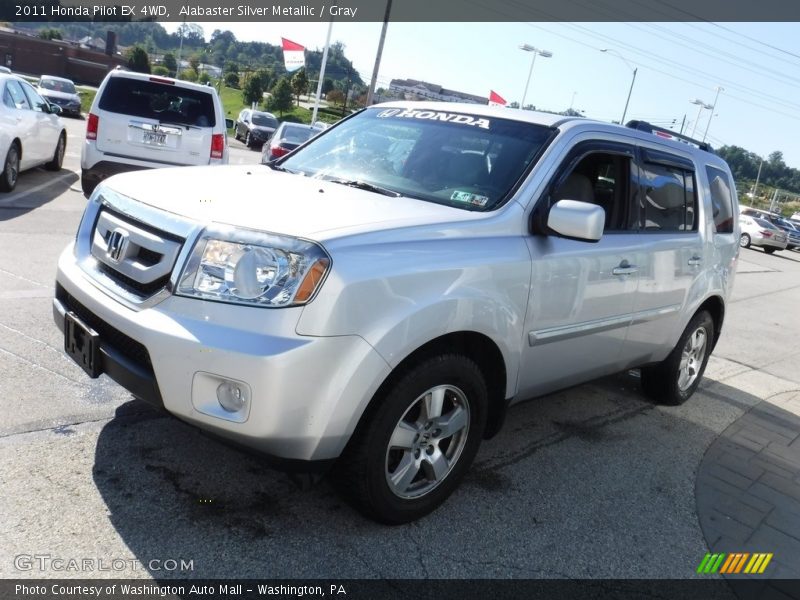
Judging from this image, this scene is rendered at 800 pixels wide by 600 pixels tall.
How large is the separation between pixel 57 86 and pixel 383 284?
34.6 meters

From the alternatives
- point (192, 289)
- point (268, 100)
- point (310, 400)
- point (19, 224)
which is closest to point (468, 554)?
point (310, 400)

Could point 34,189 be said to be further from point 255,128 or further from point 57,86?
point 57,86

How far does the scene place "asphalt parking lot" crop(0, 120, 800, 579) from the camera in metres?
2.71

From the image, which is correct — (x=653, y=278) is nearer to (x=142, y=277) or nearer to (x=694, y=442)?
(x=694, y=442)

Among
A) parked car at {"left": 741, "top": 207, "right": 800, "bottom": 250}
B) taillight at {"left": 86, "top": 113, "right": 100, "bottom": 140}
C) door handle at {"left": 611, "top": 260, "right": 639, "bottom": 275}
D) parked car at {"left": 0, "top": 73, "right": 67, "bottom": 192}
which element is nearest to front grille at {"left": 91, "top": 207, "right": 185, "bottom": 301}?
door handle at {"left": 611, "top": 260, "right": 639, "bottom": 275}

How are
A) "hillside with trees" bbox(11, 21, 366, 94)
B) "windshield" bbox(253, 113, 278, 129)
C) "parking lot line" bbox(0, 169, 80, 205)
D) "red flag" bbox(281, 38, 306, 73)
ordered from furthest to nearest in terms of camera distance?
"hillside with trees" bbox(11, 21, 366, 94) → "windshield" bbox(253, 113, 278, 129) → "red flag" bbox(281, 38, 306, 73) → "parking lot line" bbox(0, 169, 80, 205)

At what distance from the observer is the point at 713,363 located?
7281 mm

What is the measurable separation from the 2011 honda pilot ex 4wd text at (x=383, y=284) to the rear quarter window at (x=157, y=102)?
5112 mm

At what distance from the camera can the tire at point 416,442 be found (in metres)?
2.78

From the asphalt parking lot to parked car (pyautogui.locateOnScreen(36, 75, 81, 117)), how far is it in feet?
94.0

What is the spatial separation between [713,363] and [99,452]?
241 inches

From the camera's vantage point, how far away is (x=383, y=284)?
266 centimetres

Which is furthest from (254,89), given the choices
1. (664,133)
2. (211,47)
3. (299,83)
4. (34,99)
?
(211,47)

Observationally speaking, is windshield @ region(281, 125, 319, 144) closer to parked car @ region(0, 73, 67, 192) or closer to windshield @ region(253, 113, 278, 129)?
parked car @ region(0, 73, 67, 192)
